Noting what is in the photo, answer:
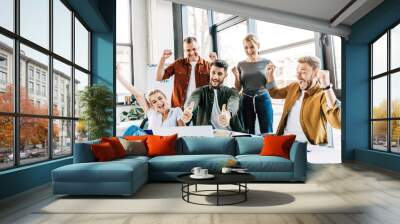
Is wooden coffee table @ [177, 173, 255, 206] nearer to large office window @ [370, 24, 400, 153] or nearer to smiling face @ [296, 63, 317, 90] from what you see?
large office window @ [370, 24, 400, 153]

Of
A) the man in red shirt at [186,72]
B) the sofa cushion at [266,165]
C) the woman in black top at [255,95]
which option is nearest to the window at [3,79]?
the sofa cushion at [266,165]

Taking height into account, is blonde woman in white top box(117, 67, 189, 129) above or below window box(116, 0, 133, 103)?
below

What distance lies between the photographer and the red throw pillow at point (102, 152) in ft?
18.5

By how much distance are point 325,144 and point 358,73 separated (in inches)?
75.9

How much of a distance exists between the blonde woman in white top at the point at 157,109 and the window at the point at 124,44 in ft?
0.49

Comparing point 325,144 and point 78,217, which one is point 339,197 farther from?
point 325,144

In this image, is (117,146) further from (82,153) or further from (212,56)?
(212,56)

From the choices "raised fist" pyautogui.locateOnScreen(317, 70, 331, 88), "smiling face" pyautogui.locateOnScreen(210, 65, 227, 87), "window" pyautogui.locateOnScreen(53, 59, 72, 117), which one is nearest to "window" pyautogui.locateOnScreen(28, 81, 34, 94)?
"window" pyautogui.locateOnScreen(53, 59, 72, 117)

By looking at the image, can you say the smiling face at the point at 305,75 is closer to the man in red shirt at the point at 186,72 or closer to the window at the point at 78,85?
the man in red shirt at the point at 186,72

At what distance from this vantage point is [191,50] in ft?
33.0

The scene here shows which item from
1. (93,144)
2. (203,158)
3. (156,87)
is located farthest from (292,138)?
(156,87)

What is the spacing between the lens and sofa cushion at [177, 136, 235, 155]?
691cm

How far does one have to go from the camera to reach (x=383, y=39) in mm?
8469

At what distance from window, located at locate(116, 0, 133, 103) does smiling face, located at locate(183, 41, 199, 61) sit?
1.51 meters
